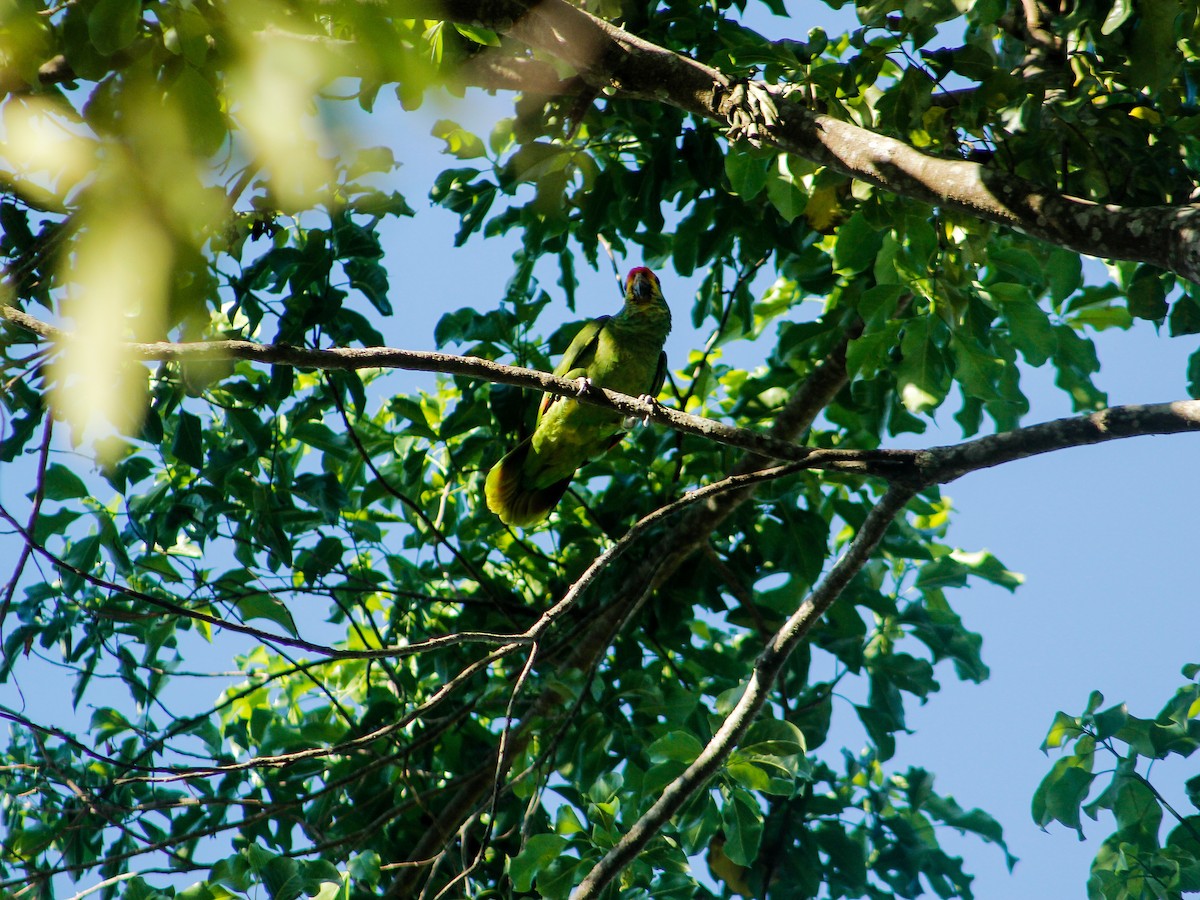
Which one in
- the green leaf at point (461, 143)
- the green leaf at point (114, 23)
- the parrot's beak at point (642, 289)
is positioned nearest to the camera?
the green leaf at point (114, 23)

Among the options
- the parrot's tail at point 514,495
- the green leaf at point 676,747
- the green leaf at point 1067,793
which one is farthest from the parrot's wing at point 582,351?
the green leaf at point 1067,793

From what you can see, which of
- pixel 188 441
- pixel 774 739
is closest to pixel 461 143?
pixel 188 441

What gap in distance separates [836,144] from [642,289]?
7.76ft

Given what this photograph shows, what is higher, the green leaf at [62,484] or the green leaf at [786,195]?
the green leaf at [786,195]

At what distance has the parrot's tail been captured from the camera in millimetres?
3982

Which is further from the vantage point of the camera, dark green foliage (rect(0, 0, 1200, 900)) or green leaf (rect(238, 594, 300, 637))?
green leaf (rect(238, 594, 300, 637))

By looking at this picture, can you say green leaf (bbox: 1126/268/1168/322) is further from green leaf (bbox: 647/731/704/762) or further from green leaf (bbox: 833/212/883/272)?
green leaf (bbox: 647/731/704/762)

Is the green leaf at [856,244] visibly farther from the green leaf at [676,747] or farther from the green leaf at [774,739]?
the green leaf at [676,747]

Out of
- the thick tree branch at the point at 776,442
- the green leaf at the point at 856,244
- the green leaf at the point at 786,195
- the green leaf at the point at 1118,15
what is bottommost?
the thick tree branch at the point at 776,442

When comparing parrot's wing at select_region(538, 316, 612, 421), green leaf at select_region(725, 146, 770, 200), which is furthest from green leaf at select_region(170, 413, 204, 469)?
green leaf at select_region(725, 146, 770, 200)

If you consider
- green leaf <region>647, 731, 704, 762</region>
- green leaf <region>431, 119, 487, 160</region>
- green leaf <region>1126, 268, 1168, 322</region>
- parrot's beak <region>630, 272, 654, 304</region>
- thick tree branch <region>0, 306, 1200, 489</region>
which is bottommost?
green leaf <region>647, 731, 704, 762</region>

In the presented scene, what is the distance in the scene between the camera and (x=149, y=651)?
3.70m

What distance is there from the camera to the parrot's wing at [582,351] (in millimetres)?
4207

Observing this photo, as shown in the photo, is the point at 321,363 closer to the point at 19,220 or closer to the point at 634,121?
the point at 19,220
